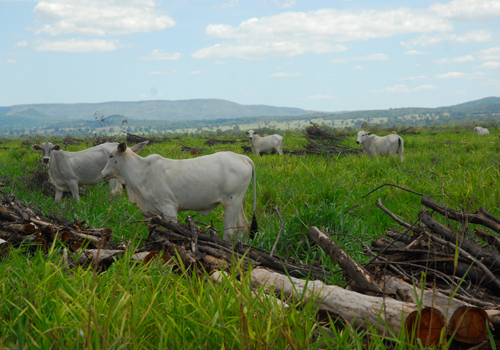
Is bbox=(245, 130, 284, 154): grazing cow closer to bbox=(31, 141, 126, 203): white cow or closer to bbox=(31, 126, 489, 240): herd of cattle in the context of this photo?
bbox=(31, 141, 126, 203): white cow

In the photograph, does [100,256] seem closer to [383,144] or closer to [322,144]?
[383,144]

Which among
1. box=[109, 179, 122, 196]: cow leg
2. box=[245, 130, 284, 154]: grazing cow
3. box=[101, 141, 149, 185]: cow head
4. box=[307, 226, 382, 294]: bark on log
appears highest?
box=[101, 141, 149, 185]: cow head

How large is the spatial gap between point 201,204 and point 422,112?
216823mm

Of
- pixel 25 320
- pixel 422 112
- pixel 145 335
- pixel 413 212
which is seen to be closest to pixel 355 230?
pixel 413 212

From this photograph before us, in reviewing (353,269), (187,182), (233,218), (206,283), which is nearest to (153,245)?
(206,283)

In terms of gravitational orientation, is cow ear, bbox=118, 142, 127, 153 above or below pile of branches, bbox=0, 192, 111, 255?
above

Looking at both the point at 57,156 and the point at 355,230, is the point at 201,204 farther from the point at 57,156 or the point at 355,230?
the point at 57,156

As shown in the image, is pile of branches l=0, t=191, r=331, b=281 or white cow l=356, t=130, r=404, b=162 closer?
pile of branches l=0, t=191, r=331, b=281

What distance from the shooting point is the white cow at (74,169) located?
7727 mm

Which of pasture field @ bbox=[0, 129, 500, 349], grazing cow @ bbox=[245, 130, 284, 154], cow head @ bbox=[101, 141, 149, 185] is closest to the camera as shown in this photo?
pasture field @ bbox=[0, 129, 500, 349]

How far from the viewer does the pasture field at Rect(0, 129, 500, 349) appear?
5.30ft

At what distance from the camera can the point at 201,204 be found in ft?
16.9

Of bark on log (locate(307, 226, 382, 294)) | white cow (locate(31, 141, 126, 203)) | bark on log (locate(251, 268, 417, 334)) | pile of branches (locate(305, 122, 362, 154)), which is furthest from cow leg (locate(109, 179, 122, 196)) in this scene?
bark on log (locate(251, 268, 417, 334))

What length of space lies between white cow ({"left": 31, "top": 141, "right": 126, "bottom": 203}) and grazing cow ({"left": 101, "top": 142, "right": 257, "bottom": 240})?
2.66 m
